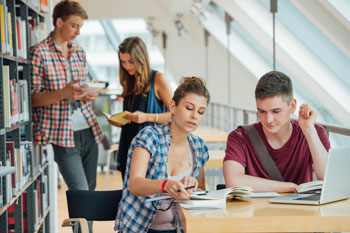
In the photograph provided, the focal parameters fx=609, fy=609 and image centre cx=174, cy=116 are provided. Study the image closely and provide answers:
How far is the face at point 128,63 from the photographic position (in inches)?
125

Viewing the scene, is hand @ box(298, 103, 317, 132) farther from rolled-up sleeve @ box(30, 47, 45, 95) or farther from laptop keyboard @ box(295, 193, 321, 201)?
rolled-up sleeve @ box(30, 47, 45, 95)

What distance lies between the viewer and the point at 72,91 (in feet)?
10.5

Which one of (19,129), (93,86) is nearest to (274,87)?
(93,86)

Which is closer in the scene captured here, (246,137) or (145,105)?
(246,137)

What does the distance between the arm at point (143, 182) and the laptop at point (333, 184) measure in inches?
12.4

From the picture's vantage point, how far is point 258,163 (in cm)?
232

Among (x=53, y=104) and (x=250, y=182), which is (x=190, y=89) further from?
(x=53, y=104)

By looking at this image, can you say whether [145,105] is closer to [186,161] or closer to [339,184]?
[186,161]

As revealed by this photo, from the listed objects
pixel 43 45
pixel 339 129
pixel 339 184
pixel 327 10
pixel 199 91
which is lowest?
pixel 339 184

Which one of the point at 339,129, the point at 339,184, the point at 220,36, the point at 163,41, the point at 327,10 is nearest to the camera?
the point at 339,184

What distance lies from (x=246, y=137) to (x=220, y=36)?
6.82 m

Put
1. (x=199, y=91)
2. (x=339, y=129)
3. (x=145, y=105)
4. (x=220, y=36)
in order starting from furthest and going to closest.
Answer: (x=220, y=36), (x=145, y=105), (x=339, y=129), (x=199, y=91)

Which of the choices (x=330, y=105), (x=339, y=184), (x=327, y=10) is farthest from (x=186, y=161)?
(x=330, y=105)

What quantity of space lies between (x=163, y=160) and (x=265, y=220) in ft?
1.96
